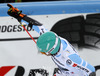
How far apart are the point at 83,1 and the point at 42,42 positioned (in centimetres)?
107

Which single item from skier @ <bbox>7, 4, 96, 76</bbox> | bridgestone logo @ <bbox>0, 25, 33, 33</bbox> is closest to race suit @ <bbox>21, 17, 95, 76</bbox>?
skier @ <bbox>7, 4, 96, 76</bbox>

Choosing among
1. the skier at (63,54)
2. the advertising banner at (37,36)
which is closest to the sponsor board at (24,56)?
the advertising banner at (37,36)

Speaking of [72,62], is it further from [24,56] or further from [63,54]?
[24,56]

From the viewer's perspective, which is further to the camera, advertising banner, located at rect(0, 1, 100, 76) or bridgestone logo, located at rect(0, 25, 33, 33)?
bridgestone logo, located at rect(0, 25, 33, 33)

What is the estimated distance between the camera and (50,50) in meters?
0.94

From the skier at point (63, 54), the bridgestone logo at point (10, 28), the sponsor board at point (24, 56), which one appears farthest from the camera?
the bridgestone logo at point (10, 28)

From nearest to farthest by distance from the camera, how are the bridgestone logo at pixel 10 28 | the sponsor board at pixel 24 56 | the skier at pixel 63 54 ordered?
the skier at pixel 63 54 → the sponsor board at pixel 24 56 → the bridgestone logo at pixel 10 28

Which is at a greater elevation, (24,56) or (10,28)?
(10,28)

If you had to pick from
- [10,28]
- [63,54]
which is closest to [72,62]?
[63,54]

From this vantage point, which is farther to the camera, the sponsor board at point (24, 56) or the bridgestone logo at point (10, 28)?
the bridgestone logo at point (10, 28)

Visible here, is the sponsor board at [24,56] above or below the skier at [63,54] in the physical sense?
below

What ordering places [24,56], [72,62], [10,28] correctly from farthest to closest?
[10,28]
[24,56]
[72,62]

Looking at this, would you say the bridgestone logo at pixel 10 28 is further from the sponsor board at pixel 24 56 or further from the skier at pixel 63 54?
the skier at pixel 63 54

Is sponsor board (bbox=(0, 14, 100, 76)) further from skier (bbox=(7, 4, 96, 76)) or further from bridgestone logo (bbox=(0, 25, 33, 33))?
skier (bbox=(7, 4, 96, 76))
